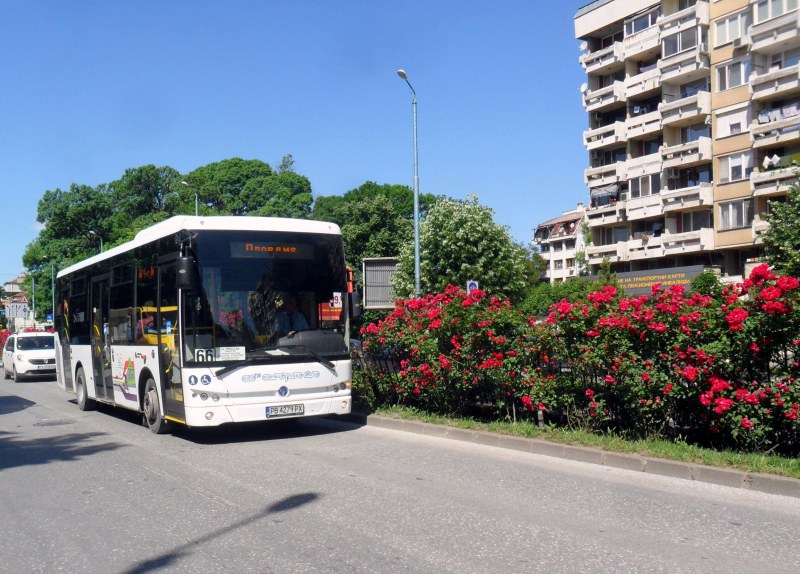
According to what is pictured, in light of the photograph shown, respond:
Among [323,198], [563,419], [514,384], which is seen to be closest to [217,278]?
[514,384]

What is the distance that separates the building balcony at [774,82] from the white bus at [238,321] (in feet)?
113

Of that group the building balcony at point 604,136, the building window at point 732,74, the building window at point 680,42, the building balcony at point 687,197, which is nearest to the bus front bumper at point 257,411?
the building balcony at point 687,197

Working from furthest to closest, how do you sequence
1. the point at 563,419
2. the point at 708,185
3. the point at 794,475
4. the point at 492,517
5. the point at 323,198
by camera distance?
the point at 323,198 < the point at 708,185 < the point at 563,419 < the point at 794,475 < the point at 492,517

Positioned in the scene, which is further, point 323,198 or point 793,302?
point 323,198

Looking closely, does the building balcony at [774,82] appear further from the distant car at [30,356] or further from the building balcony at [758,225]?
the distant car at [30,356]

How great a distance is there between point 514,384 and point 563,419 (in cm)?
81

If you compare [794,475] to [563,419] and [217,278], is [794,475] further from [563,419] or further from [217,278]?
[217,278]

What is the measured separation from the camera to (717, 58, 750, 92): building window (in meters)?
41.7

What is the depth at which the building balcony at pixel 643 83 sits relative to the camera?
4694 centimetres

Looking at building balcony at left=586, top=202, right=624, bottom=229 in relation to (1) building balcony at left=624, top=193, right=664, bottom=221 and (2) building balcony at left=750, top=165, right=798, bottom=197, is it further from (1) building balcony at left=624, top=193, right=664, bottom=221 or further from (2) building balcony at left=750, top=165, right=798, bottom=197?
(2) building balcony at left=750, top=165, right=798, bottom=197

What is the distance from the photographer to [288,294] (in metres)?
11.4

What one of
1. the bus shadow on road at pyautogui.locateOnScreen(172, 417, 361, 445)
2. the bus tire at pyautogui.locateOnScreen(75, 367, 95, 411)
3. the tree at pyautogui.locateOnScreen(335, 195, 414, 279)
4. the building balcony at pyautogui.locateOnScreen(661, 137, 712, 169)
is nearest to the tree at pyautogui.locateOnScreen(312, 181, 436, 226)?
the tree at pyautogui.locateOnScreen(335, 195, 414, 279)

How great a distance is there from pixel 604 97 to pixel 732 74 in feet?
31.4

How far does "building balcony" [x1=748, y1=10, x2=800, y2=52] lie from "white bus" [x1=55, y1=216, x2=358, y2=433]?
115 feet
